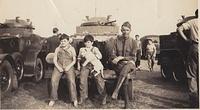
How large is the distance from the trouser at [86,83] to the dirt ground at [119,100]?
8 cm

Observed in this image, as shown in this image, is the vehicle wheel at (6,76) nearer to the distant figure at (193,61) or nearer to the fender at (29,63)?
the fender at (29,63)

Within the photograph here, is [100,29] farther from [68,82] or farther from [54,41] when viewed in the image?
[68,82]

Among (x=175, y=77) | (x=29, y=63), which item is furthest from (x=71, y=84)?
(x=175, y=77)

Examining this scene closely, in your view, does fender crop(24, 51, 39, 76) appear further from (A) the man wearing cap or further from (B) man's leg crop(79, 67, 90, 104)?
(A) the man wearing cap

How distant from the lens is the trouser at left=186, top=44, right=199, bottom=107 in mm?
3139

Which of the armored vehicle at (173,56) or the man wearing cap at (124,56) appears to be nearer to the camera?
the man wearing cap at (124,56)

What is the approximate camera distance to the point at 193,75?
3178 mm

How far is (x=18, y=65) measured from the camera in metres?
3.77

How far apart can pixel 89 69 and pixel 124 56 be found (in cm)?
33

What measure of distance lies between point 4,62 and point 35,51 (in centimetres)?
58

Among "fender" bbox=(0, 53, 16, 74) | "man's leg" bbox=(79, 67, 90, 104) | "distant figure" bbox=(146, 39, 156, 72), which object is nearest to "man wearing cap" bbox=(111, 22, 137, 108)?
"man's leg" bbox=(79, 67, 90, 104)

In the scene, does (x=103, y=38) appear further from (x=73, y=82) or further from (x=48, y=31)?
(x=73, y=82)

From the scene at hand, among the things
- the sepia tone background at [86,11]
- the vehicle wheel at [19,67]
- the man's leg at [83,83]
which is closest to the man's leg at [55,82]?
the man's leg at [83,83]

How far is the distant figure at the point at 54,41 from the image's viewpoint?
139 inches
